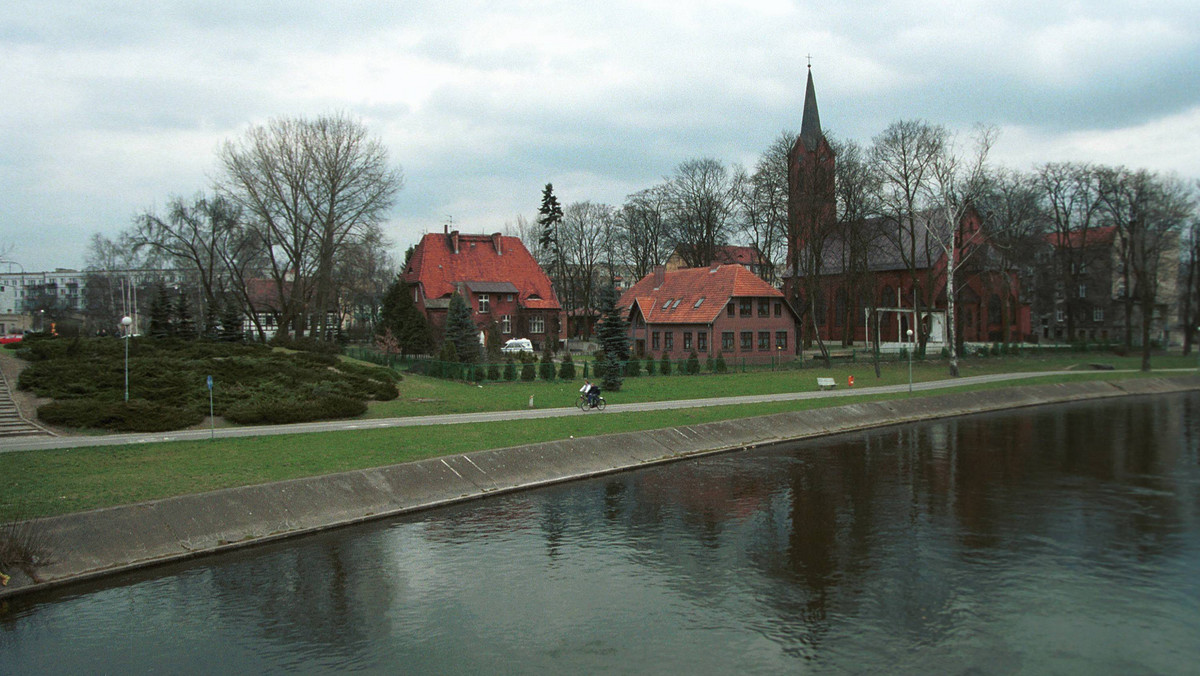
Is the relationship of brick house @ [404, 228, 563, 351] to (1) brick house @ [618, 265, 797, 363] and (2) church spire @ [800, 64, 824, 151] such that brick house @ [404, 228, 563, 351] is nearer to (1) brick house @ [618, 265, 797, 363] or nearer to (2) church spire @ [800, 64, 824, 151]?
(1) brick house @ [618, 265, 797, 363]

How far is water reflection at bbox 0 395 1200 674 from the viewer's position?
1087 cm

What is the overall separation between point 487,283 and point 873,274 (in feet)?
129

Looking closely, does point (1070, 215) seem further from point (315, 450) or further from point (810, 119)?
point (315, 450)

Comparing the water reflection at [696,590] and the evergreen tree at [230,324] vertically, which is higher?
the evergreen tree at [230,324]

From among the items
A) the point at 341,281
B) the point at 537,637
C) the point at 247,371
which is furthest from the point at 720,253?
the point at 537,637

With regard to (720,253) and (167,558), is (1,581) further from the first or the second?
(720,253)

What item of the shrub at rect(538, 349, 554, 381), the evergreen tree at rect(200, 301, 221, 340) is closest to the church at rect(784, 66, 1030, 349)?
the shrub at rect(538, 349, 554, 381)

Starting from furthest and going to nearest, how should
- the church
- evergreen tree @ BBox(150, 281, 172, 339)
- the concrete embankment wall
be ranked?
the church, evergreen tree @ BBox(150, 281, 172, 339), the concrete embankment wall

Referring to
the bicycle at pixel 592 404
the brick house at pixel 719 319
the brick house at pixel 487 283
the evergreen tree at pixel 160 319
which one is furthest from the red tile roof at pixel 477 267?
the bicycle at pixel 592 404

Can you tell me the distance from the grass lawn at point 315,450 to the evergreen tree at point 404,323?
20.3 m

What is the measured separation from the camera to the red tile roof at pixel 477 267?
74688 millimetres

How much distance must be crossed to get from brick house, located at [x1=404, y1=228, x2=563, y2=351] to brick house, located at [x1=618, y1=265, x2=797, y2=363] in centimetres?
1447

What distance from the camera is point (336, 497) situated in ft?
59.7

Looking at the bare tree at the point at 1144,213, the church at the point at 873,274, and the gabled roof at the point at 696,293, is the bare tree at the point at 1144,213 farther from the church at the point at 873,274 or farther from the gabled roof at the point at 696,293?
the gabled roof at the point at 696,293
